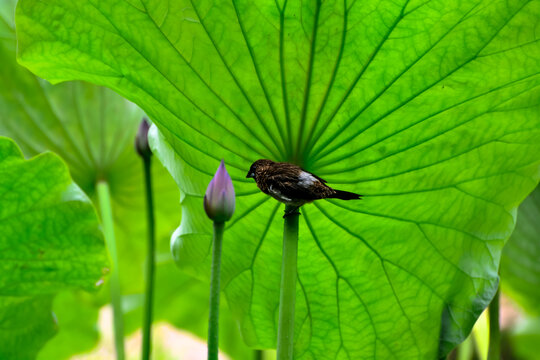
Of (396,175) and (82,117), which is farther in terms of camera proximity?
(82,117)

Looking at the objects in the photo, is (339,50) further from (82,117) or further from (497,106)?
(82,117)

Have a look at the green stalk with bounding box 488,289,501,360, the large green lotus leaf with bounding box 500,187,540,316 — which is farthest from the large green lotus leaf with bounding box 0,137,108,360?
the large green lotus leaf with bounding box 500,187,540,316

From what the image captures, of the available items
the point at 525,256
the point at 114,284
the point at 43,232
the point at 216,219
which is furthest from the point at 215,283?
the point at 525,256

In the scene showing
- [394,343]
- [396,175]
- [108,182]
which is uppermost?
[108,182]

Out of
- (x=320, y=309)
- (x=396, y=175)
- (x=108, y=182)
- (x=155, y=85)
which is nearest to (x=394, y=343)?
(x=320, y=309)

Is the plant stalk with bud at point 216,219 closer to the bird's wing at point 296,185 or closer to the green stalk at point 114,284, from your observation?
the bird's wing at point 296,185

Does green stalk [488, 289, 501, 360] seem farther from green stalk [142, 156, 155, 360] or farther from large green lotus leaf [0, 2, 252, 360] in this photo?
large green lotus leaf [0, 2, 252, 360]

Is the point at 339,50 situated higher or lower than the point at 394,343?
higher
